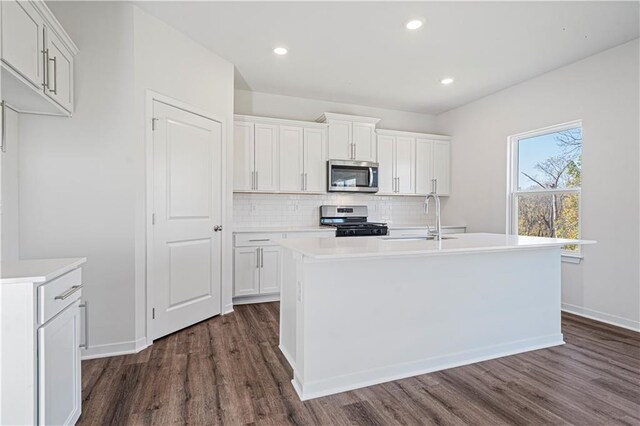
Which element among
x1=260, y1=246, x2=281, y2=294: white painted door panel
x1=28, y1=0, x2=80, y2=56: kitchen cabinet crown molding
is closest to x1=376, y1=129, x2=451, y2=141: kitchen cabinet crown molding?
x1=260, y1=246, x2=281, y2=294: white painted door panel

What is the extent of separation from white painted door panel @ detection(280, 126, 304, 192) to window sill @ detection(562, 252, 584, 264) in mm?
3157

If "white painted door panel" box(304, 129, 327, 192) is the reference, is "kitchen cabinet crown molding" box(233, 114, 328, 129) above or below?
above

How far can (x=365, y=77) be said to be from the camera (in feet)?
13.3

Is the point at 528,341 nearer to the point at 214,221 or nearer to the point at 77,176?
the point at 214,221

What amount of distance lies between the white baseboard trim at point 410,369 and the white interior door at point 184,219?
146 cm

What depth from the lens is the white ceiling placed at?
2.68m

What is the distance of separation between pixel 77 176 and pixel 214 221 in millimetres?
1241

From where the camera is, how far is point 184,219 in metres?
3.08

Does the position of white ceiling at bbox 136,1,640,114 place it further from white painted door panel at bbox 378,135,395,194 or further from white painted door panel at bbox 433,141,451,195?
white painted door panel at bbox 433,141,451,195

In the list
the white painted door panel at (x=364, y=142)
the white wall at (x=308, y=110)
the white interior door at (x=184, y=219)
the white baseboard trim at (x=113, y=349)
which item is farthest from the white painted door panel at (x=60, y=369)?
the white painted door panel at (x=364, y=142)

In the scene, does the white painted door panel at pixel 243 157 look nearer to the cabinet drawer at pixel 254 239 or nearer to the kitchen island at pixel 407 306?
the cabinet drawer at pixel 254 239

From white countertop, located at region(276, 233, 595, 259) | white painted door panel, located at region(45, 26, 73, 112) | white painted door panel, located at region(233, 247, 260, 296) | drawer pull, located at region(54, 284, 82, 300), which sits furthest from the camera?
white painted door panel, located at region(233, 247, 260, 296)

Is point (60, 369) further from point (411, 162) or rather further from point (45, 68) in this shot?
point (411, 162)

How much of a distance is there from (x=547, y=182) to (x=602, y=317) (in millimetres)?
1545
